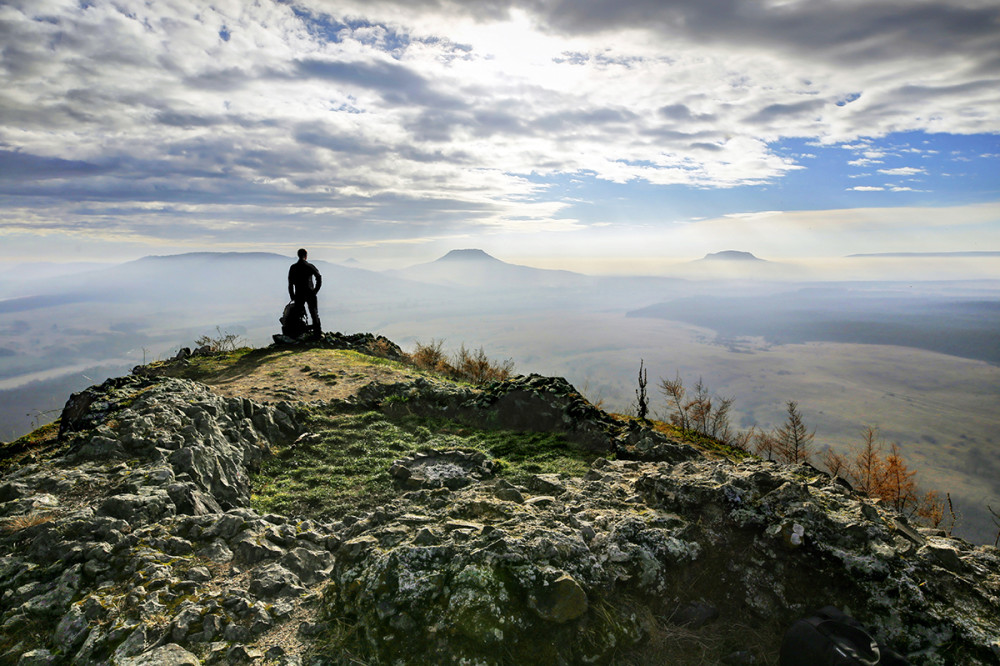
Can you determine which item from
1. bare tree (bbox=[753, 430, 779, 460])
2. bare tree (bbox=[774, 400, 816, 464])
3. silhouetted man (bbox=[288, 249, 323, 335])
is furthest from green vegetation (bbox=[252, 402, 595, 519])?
bare tree (bbox=[774, 400, 816, 464])

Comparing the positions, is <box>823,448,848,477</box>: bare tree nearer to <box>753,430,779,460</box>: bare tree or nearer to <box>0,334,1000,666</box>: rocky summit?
<box>753,430,779,460</box>: bare tree

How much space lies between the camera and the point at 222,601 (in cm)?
434

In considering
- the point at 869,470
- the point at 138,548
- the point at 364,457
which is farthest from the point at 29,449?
the point at 869,470

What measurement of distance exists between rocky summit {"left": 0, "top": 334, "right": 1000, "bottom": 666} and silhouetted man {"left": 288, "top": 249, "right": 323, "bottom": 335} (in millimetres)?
9855

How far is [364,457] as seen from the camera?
8906 millimetres

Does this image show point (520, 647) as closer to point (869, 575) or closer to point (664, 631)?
point (664, 631)

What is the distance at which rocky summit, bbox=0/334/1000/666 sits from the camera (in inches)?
156

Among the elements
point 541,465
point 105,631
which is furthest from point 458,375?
point 105,631

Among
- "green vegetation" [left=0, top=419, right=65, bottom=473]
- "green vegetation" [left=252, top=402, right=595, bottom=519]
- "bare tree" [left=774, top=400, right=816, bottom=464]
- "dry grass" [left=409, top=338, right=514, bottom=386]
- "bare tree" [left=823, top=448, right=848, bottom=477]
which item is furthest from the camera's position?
"bare tree" [left=774, top=400, right=816, bottom=464]

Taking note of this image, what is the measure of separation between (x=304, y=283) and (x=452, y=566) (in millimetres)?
14535

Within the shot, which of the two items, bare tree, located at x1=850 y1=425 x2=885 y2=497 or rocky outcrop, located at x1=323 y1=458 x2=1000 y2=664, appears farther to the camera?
bare tree, located at x1=850 y1=425 x2=885 y2=497

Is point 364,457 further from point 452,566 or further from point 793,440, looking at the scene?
point 793,440

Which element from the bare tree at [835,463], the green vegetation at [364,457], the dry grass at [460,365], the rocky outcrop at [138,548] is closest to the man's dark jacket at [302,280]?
the dry grass at [460,365]

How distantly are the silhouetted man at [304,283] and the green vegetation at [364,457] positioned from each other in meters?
7.41
